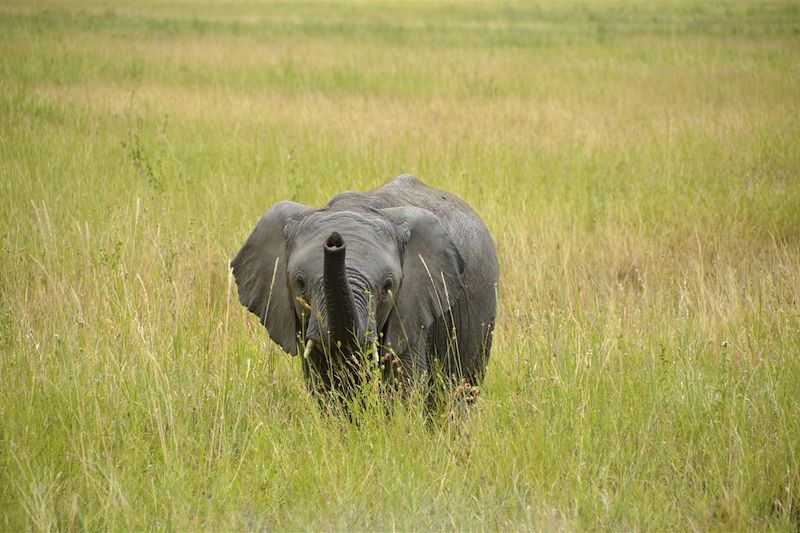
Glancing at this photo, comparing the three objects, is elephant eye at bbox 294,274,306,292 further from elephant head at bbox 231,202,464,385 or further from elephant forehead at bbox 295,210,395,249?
elephant forehead at bbox 295,210,395,249

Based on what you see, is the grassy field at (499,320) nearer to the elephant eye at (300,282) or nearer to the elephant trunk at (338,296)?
the elephant trunk at (338,296)

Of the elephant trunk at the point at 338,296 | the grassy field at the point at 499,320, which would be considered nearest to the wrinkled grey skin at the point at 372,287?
the elephant trunk at the point at 338,296

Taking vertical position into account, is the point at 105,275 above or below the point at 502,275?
above

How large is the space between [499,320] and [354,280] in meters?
2.47

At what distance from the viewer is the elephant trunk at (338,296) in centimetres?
363

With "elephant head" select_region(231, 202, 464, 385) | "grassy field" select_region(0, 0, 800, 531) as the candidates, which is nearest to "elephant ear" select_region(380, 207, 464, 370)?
"elephant head" select_region(231, 202, 464, 385)

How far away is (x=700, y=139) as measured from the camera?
1149 cm

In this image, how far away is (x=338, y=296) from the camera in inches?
Answer: 147

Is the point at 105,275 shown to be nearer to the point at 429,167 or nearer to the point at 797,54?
the point at 429,167

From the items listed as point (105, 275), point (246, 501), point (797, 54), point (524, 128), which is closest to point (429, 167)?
point (524, 128)

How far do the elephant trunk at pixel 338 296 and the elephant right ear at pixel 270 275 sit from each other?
53cm

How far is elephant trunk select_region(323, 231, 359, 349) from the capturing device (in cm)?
363

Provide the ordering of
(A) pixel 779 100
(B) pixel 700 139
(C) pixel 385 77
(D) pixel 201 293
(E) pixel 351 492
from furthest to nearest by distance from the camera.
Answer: (C) pixel 385 77, (A) pixel 779 100, (B) pixel 700 139, (D) pixel 201 293, (E) pixel 351 492

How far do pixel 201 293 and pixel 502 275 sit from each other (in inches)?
82.8
